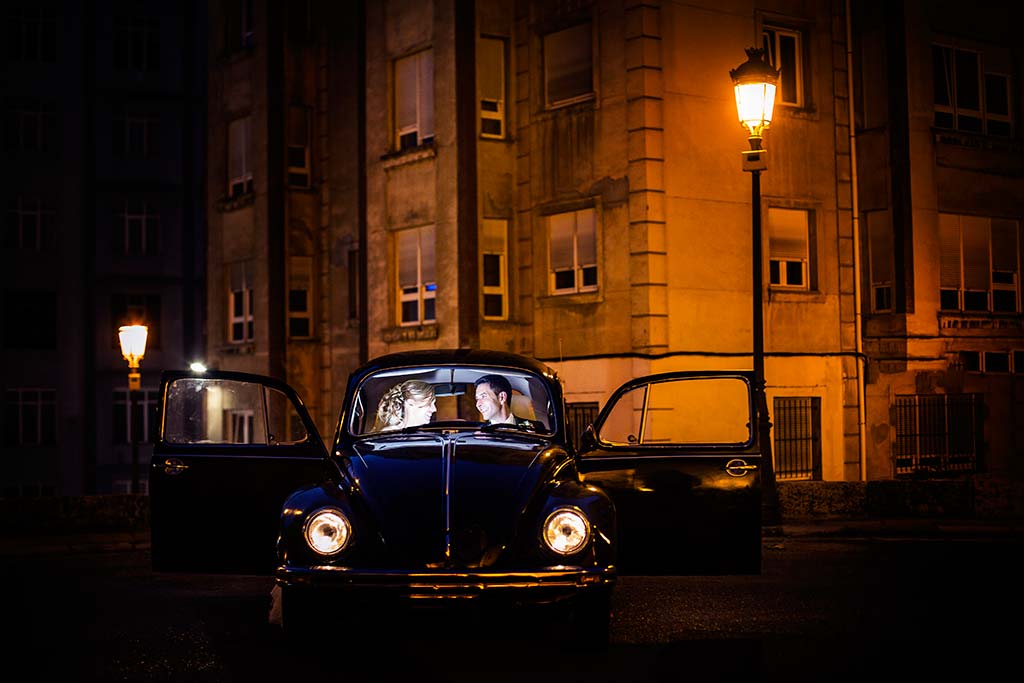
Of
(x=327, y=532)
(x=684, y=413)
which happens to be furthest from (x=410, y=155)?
(x=327, y=532)

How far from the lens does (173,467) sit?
952 cm

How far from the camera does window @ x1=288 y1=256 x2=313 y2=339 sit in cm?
3092

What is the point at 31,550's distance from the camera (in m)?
17.3

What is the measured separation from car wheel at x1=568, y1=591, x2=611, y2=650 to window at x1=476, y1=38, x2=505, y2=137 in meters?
18.2

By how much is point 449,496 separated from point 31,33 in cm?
4231

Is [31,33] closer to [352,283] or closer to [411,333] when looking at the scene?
[352,283]

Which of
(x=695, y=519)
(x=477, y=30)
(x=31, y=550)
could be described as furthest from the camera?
(x=477, y=30)

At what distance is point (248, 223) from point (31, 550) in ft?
48.5

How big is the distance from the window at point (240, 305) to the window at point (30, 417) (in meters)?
Result: 15.5

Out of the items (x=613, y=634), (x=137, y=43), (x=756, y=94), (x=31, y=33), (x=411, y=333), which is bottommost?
(x=613, y=634)

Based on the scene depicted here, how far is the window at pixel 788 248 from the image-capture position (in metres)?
24.5

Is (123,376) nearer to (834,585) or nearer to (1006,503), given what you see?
(1006,503)

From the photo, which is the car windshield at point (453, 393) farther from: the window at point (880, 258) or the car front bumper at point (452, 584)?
the window at point (880, 258)

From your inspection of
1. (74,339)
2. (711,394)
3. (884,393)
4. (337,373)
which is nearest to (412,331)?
(337,373)
